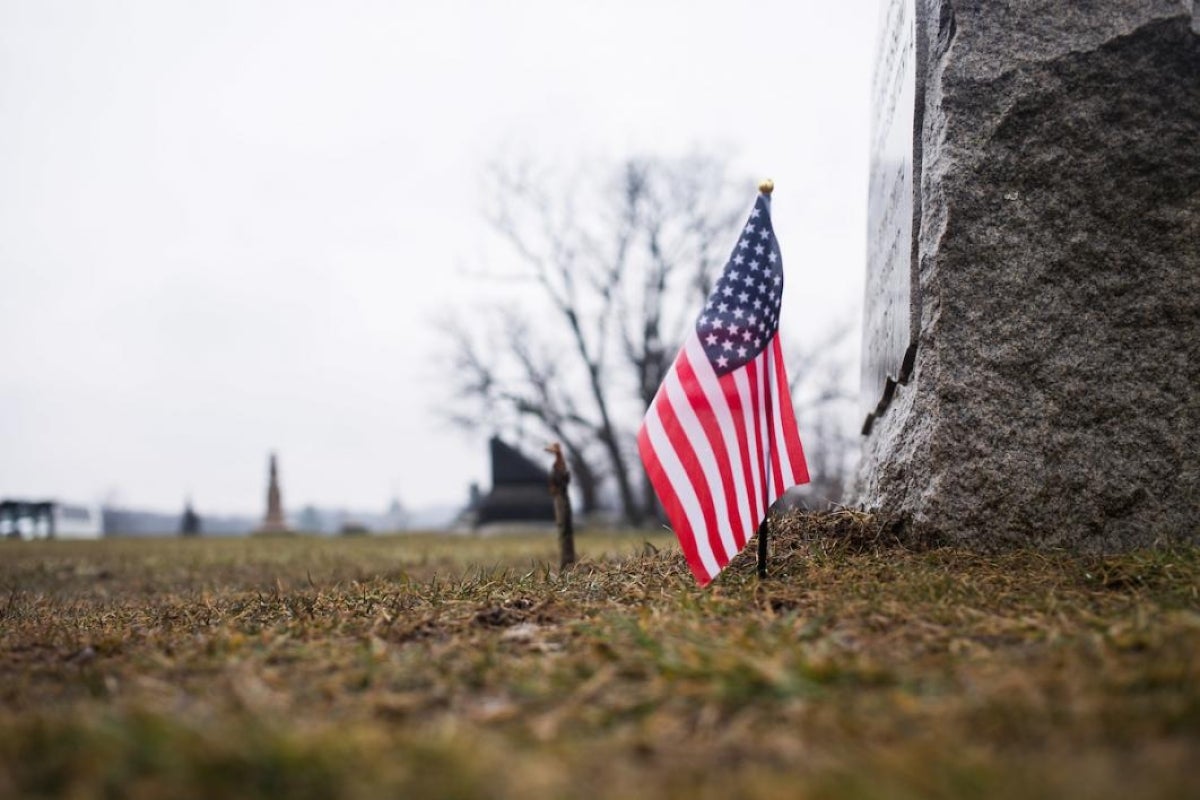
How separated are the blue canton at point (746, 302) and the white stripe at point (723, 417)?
1.4 inches

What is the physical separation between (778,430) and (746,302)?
556mm

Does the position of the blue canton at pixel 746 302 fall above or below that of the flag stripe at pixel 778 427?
above

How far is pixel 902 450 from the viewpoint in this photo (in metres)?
4.29

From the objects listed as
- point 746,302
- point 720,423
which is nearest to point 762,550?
point 720,423

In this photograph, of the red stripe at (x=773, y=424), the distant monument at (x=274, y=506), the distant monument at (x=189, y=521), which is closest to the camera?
the red stripe at (x=773, y=424)

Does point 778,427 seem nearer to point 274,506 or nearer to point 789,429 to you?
point 789,429

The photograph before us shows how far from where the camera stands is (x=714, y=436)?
11.7ft

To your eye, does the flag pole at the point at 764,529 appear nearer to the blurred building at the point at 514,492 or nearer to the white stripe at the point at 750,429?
the white stripe at the point at 750,429

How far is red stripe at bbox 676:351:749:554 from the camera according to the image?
3559mm

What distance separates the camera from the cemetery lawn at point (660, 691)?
162 cm

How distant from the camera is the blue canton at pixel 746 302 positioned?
11.8 ft

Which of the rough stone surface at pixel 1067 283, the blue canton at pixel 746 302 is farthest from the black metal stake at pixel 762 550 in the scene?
the rough stone surface at pixel 1067 283

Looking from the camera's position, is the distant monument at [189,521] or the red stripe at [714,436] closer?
the red stripe at [714,436]

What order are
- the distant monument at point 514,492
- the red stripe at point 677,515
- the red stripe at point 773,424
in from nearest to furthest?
the red stripe at point 677,515 → the red stripe at point 773,424 → the distant monument at point 514,492
